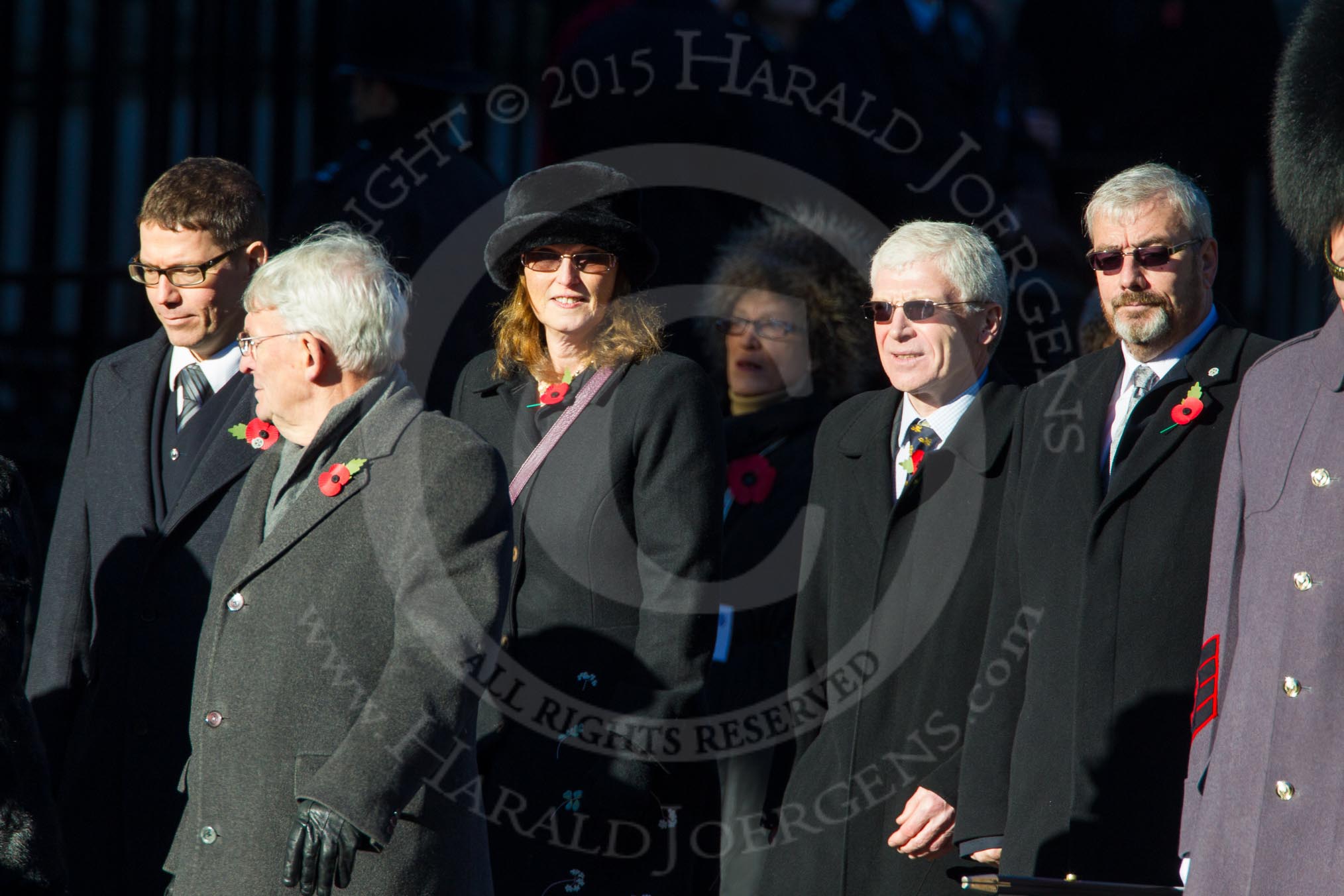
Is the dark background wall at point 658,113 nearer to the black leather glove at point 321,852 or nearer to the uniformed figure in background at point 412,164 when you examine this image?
the uniformed figure in background at point 412,164

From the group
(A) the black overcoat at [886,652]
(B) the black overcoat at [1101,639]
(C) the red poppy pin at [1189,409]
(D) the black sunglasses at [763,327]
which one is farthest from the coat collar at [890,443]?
(D) the black sunglasses at [763,327]

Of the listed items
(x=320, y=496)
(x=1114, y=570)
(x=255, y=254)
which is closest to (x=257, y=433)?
(x=255, y=254)

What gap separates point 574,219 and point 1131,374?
121 centimetres

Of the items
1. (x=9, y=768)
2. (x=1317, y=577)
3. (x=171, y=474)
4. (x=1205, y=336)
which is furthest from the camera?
(x=171, y=474)

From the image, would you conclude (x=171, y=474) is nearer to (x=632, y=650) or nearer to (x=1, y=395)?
(x=632, y=650)

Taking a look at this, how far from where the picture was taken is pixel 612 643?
3.52 meters

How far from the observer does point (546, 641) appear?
139 inches

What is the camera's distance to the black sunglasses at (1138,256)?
134 inches

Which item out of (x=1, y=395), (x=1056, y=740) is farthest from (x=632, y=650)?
(x=1, y=395)

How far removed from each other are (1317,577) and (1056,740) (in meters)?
0.91

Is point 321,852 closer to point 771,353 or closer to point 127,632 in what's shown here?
point 127,632

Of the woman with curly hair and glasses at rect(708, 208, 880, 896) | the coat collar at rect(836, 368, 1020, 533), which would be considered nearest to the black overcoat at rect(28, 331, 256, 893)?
the woman with curly hair and glasses at rect(708, 208, 880, 896)

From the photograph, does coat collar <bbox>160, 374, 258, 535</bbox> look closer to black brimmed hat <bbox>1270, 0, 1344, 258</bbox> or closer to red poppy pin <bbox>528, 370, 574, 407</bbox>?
red poppy pin <bbox>528, 370, 574, 407</bbox>

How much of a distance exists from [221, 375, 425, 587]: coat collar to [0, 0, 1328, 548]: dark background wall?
196 cm
